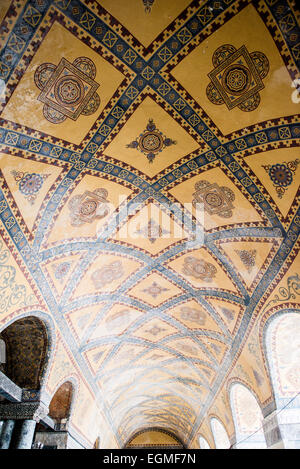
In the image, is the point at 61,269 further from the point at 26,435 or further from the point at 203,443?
the point at 203,443

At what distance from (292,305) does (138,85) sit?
16.8 ft

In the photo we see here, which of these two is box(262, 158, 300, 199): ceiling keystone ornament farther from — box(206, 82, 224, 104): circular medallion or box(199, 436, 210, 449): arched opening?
box(199, 436, 210, 449): arched opening

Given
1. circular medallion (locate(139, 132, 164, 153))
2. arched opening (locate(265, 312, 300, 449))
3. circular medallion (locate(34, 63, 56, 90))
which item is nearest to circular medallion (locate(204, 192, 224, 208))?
circular medallion (locate(139, 132, 164, 153))

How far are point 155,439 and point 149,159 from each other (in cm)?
2253

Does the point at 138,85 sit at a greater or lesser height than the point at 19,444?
greater

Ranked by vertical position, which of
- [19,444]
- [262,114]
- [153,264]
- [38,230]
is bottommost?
[19,444]

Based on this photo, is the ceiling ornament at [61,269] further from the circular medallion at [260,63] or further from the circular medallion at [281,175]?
the circular medallion at [260,63]

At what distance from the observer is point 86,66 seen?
14.9 ft

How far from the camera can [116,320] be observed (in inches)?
386

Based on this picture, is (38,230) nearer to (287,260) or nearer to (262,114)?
(262,114)

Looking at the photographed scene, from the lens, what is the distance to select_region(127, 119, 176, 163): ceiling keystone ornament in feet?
18.1

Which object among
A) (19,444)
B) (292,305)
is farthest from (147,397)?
(292,305)

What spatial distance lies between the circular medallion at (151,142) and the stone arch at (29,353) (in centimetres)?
439

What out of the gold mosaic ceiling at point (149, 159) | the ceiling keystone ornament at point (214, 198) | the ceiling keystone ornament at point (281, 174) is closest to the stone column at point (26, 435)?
the gold mosaic ceiling at point (149, 159)
